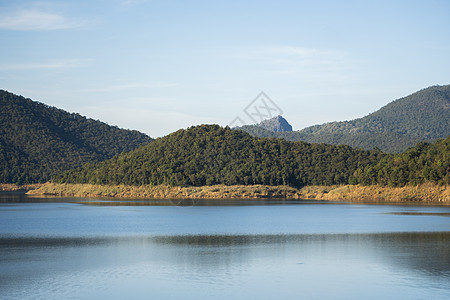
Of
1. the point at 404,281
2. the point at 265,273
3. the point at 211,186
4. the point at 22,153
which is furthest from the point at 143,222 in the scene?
the point at 22,153

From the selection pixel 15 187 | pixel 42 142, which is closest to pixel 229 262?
pixel 15 187

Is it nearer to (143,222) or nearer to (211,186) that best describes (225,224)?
(143,222)

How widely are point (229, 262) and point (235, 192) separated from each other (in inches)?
3319

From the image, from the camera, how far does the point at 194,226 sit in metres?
44.9

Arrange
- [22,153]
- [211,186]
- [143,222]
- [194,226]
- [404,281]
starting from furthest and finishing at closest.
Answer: [22,153] → [211,186] → [143,222] → [194,226] → [404,281]

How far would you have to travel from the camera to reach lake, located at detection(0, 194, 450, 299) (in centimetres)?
1930

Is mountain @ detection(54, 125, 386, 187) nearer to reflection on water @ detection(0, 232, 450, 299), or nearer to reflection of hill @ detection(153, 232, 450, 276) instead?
reflection of hill @ detection(153, 232, 450, 276)

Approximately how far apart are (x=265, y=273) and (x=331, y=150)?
99.8 metres

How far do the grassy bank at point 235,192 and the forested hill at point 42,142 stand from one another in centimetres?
2530

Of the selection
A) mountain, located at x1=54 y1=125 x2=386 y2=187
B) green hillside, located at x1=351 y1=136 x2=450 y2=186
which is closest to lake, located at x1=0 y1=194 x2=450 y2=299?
green hillside, located at x1=351 y1=136 x2=450 y2=186

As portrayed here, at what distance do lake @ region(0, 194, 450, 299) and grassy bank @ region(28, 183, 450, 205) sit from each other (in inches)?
1670

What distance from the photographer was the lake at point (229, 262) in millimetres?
19297

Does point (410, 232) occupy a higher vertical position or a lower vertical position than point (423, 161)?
lower

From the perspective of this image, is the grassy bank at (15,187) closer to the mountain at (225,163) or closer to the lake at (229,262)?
the mountain at (225,163)
